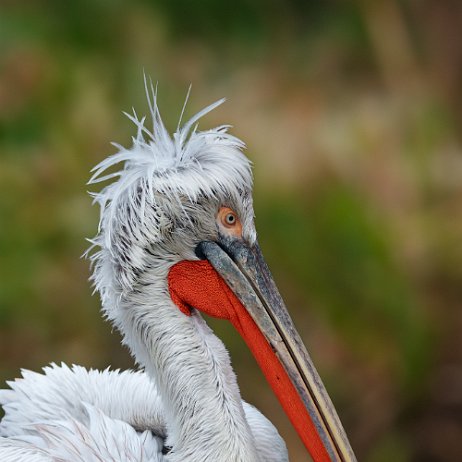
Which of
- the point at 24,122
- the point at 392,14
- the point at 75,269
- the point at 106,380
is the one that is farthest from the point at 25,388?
the point at 392,14

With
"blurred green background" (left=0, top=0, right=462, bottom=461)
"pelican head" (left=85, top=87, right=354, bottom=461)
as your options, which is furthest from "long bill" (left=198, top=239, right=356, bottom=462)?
"blurred green background" (left=0, top=0, right=462, bottom=461)

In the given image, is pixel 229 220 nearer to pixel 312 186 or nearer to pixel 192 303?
pixel 192 303

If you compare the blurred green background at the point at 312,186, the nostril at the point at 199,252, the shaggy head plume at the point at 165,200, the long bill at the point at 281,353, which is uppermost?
the blurred green background at the point at 312,186

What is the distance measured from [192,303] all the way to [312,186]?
2981mm

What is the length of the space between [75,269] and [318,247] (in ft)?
4.37

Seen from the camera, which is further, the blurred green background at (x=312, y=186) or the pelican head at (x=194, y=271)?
the blurred green background at (x=312, y=186)

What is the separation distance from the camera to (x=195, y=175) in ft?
8.48

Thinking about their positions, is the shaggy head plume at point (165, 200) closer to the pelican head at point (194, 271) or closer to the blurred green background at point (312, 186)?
the pelican head at point (194, 271)

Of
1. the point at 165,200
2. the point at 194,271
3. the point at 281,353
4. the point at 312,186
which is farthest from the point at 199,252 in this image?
the point at 312,186

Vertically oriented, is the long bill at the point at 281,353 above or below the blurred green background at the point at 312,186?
below

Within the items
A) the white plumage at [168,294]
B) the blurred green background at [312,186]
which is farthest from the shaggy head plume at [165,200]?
the blurred green background at [312,186]

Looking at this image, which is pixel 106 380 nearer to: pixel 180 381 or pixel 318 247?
pixel 180 381

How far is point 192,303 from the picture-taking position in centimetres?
265

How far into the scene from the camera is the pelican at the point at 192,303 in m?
2.59
